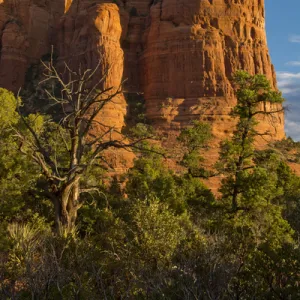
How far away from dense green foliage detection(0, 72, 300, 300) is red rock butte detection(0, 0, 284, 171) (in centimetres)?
3606

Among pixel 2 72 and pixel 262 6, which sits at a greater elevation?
pixel 262 6

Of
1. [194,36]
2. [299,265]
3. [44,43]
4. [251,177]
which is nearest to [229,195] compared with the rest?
[251,177]

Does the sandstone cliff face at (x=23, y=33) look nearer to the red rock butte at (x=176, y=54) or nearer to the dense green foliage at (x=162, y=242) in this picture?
the red rock butte at (x=176, y=54)

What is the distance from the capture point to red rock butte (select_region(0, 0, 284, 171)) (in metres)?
60.9

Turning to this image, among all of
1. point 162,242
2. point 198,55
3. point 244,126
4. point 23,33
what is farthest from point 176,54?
point 162,242

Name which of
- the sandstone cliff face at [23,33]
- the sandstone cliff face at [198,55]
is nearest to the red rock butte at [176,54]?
the sandstone cliff face at [198,55]

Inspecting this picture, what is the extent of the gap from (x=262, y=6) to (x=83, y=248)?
6998 centimetres

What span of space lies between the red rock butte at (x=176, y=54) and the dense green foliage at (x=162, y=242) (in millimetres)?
36059

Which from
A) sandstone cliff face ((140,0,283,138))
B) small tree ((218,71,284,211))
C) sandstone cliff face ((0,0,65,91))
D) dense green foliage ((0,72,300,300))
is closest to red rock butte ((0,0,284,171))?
sandstone cliff face ((140,0,283,138))

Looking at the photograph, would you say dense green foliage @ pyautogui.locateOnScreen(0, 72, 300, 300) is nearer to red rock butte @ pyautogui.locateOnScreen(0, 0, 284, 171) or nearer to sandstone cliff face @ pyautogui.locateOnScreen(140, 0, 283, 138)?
red rock butte @ pyautogui.locateOnScreen(0, 0, 284, 171)

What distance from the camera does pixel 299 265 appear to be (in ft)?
27.2

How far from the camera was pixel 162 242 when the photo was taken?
10.6 m

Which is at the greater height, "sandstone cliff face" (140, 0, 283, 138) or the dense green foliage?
"sandstone cliff face" (140, 0, 283, 138)

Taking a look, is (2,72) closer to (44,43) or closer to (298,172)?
(44,43)
